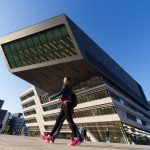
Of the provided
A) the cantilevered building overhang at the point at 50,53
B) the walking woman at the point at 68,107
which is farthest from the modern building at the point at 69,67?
the walking woman at the point at 68,107

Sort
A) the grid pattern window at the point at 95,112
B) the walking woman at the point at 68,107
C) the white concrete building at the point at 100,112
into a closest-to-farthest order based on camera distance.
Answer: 1. the walking woman at the point at 68,107
2. the white concrete building at the point at 100,112
3. the grid pattern window at the point at 95,112

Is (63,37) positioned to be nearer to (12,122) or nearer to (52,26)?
(52,26)

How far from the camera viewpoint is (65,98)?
22.9 ft

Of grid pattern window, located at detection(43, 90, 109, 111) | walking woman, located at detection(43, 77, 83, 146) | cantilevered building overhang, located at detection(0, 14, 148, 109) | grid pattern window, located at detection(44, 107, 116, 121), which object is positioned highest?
cantilevered building overhang, located at detection(0, 14, 148, 109)

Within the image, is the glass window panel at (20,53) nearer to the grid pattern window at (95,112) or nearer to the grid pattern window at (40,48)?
the grid pattern window at (40,48)

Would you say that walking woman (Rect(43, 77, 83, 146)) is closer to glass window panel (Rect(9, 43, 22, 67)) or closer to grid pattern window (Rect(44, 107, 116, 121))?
grid pattern window (Rect(44, 107, 116, 121))

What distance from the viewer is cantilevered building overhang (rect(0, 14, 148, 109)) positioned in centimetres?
4112

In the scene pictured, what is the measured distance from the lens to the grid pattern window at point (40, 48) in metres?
41.7

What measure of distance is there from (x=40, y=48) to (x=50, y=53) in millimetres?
2089

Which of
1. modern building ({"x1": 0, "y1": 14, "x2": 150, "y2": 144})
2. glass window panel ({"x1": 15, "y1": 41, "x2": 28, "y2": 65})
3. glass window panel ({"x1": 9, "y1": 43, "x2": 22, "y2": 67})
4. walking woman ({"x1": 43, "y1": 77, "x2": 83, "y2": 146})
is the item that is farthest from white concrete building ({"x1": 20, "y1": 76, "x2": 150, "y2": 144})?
walking woman ({"x1": 43, "y1": 77, "x2": 83, "y2": 146})

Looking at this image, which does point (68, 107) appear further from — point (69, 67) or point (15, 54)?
point (15, 54)

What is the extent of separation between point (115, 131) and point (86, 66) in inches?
498

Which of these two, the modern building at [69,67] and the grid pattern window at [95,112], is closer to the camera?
the modern building at [69,67]

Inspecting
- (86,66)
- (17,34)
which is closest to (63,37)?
(86,66)
